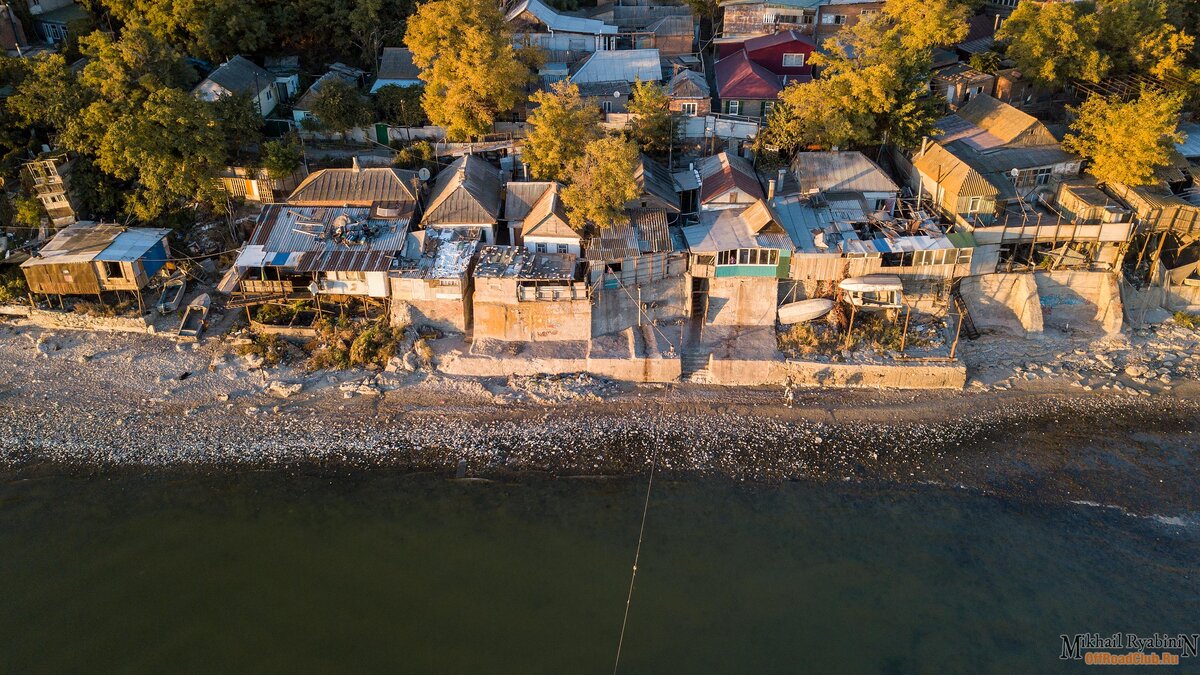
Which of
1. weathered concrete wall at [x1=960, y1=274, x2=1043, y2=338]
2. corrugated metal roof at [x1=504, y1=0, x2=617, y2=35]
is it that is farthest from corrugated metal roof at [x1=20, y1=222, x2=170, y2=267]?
weathered concrete wall at [x1=960, y1=274, x2=1043, y2=338]

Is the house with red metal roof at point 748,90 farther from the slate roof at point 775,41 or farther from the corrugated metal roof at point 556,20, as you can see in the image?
the corrugated metal roof at point 556,20

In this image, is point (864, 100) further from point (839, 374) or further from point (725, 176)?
point (839, 374)

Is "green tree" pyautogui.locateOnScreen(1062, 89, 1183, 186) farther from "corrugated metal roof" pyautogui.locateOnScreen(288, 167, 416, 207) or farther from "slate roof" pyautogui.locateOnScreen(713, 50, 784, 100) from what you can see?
"corrugated metal roof" pyautogui.locateOnScreen(288, 167, 416, 207)

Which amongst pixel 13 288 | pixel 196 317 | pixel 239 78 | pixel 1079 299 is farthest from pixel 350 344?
pixel 1079 299

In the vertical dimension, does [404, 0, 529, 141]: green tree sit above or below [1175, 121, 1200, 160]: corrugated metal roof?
above

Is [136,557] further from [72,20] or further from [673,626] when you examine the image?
[72,20]

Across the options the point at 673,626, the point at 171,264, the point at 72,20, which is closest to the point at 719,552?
the point at 673,626
